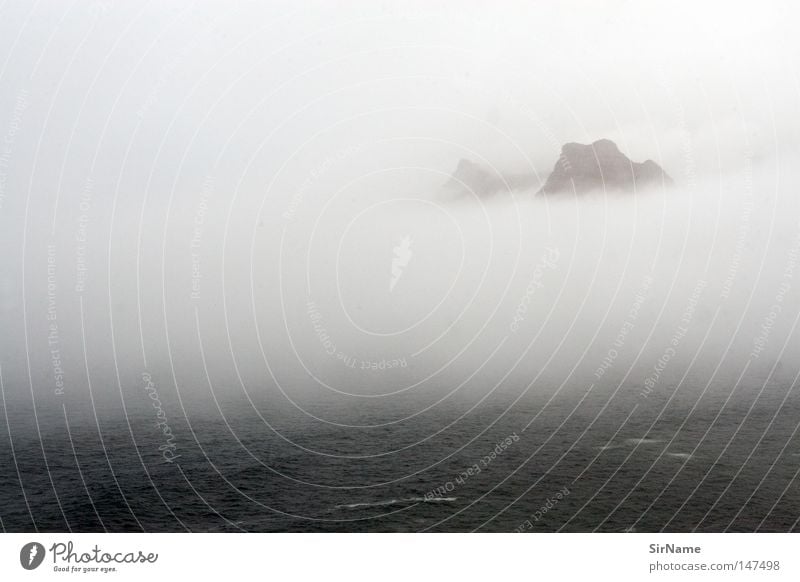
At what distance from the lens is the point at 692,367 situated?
6.90 metres

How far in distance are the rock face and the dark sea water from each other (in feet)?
7.67

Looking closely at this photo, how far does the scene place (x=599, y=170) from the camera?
6.97 m

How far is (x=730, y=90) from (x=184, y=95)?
5.44 metres

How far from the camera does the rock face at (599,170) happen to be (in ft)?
22.8

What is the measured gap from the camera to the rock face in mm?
6949
